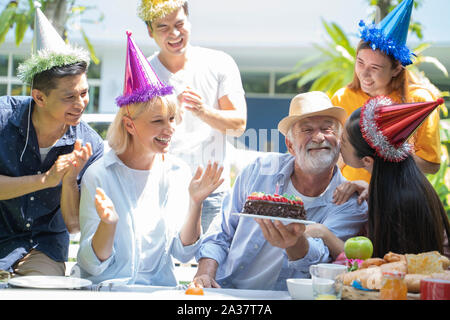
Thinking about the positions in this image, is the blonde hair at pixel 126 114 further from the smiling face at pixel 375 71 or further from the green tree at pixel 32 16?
the green tree at pixel 32 16

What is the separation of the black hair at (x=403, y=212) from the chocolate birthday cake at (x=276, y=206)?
0.38m

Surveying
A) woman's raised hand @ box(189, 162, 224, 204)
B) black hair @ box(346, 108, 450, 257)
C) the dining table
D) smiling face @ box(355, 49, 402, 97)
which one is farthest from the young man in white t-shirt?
the dining table

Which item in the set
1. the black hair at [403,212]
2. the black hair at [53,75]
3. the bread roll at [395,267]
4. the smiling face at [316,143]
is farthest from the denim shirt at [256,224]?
the black hair at [53,75]

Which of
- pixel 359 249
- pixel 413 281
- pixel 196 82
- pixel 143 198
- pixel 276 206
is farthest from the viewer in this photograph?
pixel 196 82

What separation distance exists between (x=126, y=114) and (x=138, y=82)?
0.19 meters

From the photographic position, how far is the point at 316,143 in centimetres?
322

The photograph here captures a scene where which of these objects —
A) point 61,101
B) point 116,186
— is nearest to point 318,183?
point 116,186

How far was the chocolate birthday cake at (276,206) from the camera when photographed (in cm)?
281

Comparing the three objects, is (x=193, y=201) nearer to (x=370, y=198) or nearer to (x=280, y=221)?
(x=280, y=221)

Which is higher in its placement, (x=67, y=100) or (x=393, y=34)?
(x=393, y=34)

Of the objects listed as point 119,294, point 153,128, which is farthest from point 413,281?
point 153,128

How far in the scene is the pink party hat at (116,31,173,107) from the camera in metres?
3.18

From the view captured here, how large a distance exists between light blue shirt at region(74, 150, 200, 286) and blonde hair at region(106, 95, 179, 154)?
0.19ft

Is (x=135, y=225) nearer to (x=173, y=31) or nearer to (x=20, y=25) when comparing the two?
(x=173, y=31)
